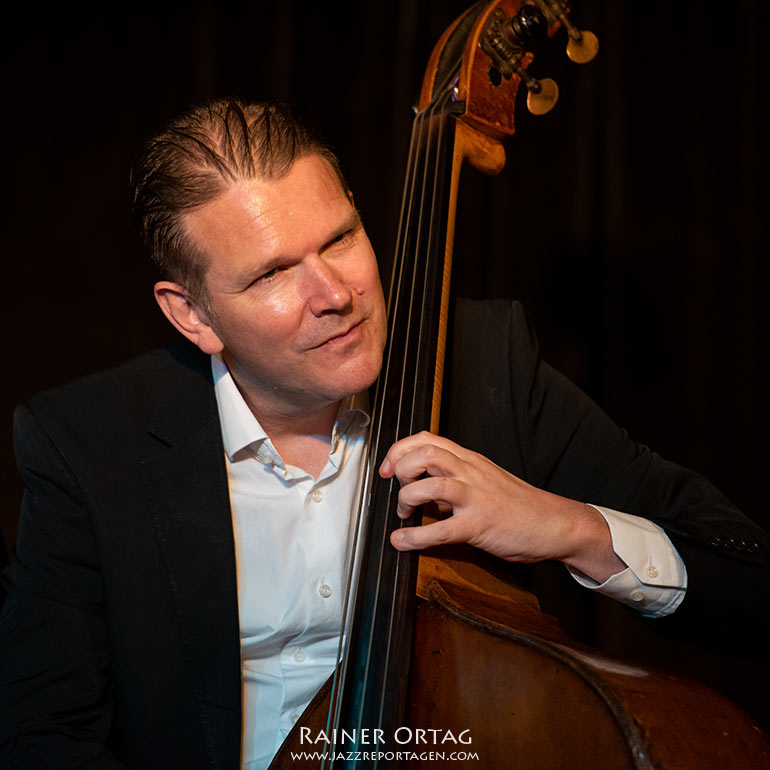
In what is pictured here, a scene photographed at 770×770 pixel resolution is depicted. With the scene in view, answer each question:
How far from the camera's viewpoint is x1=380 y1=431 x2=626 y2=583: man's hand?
1051mm

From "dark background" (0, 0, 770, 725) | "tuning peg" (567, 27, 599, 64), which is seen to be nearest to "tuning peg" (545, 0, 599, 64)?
"tuning peg" (567, 27, 599, 64)

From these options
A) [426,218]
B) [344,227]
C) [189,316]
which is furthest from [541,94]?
[189,316]

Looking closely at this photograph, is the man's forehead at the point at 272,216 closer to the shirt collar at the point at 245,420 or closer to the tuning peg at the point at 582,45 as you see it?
the shirt collar at the point at 245,420

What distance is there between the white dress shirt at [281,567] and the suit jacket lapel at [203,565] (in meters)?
0.06

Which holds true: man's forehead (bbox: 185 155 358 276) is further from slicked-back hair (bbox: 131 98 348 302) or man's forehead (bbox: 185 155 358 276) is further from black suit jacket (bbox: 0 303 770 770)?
black suit jacket (bbox: 0 303 770 770)

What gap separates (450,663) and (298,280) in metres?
0.60

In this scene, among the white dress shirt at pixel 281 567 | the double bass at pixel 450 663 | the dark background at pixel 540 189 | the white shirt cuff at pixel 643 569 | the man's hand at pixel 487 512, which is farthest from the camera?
the dark background at pixel 540 189

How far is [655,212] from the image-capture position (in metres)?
2.31

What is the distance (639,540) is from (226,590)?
630mm

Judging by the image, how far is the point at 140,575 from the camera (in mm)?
1271

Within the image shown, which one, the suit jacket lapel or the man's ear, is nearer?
the suit jacket lapel

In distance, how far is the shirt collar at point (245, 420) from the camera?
136 centimetres

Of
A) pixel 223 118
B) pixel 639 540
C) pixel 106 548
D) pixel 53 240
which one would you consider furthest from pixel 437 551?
pixel 53 240

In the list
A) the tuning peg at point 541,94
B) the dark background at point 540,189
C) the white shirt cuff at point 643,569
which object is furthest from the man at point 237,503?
the dark background at point 540,189
